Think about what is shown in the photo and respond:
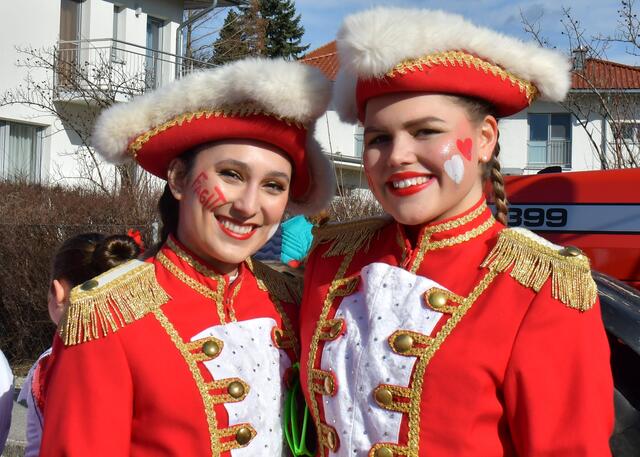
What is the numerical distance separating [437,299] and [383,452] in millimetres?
386

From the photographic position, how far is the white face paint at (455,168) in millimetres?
1933

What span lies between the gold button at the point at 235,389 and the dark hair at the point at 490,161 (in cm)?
87

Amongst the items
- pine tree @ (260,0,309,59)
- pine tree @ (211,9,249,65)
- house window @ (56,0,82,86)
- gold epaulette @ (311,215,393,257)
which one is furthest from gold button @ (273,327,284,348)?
pine tree @ (260,0,309,59)

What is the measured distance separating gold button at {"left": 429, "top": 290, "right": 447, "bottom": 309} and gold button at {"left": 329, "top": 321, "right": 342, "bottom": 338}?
26cm

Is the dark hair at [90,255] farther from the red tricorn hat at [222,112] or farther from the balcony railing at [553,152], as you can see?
the balcony railing at [553,152]

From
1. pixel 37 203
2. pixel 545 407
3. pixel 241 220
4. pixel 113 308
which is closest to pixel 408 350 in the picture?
pixel 545 407

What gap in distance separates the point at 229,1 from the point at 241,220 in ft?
54.4

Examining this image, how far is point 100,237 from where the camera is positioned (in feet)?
10.7

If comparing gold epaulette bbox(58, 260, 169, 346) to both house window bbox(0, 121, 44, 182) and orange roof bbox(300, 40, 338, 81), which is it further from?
house window bbox(0, 121, 44, 182)

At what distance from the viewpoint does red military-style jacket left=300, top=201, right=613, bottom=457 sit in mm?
1708

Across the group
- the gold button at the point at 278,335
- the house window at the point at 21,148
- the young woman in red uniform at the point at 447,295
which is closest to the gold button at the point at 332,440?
the young woman in red uniform at the point at 447,295

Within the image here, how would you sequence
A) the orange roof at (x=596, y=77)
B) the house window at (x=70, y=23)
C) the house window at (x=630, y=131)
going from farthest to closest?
the house window at (x=70, y=23) → the orange roof at (x=596, y=77) → the house window at (x=630, y=131)

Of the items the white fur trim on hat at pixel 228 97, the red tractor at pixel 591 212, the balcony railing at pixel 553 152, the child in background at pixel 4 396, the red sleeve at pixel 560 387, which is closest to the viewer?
the red sleeve at pixel 560 387

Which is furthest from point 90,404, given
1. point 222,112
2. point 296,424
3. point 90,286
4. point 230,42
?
point 230,42
